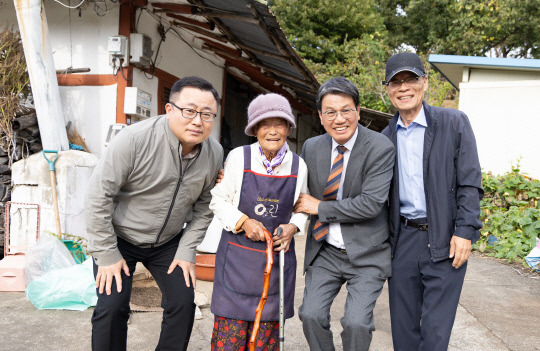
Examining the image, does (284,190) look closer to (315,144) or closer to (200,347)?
(315,144)

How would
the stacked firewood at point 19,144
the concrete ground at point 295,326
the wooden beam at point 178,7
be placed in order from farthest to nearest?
the wooden beam at point 178,7 → the stacked firewood at point 19,144 → the concrete ground at point 295,326

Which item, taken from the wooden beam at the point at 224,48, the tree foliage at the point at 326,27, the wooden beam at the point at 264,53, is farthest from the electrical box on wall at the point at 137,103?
the tree foliage at the point at 326,27

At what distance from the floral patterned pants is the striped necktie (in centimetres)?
63

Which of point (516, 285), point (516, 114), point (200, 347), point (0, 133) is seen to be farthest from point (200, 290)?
point (516, 114)

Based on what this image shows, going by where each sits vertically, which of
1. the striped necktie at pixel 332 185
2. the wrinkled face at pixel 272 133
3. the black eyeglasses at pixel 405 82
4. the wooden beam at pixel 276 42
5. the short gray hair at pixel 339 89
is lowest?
the striped necktie at pixel 332 185

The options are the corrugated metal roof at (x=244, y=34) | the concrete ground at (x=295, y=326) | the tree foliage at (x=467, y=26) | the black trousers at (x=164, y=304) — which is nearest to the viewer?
the black trousers at (x=164, y=304)

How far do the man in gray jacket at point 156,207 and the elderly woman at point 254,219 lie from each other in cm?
24

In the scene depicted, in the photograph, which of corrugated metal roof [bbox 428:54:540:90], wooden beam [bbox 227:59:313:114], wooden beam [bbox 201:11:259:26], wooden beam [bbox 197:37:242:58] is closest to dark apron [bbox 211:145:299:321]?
wooden beam [bbox 201:11:259:26]

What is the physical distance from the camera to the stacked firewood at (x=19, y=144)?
18.7 ft

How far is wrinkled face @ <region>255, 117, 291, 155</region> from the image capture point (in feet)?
8.63

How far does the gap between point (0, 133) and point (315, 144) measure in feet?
15.4

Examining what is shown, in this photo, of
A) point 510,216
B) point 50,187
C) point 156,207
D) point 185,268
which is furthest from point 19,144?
point 510,216

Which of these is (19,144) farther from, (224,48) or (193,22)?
(224,48)

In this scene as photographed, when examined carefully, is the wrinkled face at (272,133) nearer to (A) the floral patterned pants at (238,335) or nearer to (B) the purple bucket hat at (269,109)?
(B) the purple bucket hat at (269,109)
